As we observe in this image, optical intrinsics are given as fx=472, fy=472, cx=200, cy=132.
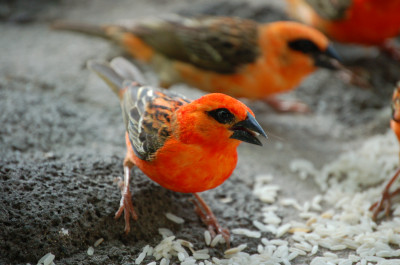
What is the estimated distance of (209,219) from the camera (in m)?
2.95

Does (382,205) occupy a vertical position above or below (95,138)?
above

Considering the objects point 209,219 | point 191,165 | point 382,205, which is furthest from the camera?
point 382,205

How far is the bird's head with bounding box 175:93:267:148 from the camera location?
95.6 inches

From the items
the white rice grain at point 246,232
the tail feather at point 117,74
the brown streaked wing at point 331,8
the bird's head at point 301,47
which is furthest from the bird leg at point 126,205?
the brown streaked wing at point 331,8

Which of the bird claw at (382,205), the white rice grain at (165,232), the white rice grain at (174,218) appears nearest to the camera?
the white rice grain at (165,232)

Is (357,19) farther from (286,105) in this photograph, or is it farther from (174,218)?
(174,218)

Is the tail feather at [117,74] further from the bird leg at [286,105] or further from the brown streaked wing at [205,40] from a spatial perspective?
the bird leg at [286,105]

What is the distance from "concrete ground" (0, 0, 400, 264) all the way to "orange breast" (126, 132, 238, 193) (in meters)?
0.38

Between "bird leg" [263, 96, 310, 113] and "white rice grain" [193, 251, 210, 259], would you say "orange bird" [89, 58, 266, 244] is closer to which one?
"white rice grain" [193, 251, 210, 259]

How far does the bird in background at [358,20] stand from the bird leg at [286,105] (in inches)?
39.4

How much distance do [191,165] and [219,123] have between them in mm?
289

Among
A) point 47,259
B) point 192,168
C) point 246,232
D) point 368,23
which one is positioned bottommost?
point 47,259

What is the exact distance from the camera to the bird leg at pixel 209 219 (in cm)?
288

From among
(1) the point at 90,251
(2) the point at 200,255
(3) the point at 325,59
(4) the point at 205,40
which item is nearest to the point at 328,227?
(2) the point at 200,255
